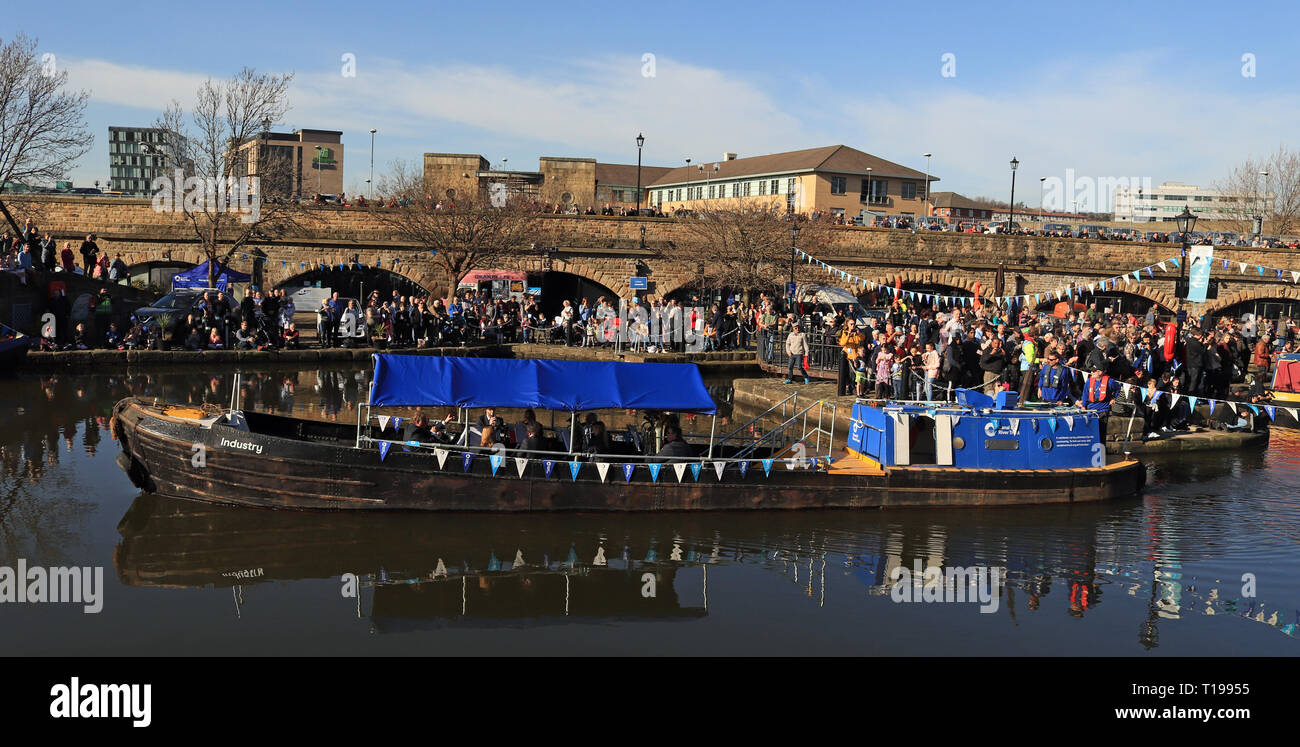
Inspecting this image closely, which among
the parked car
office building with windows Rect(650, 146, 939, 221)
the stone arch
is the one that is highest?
office building with windows Rect(650, 146, 939, 221)

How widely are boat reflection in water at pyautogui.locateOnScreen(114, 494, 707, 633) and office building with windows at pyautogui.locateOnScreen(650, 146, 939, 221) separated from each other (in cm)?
5487

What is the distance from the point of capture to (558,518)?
47.0ft

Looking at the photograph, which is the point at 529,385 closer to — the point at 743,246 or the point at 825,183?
the point at 743,246

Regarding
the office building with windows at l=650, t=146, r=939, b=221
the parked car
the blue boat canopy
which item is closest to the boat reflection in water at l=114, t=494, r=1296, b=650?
the blue boat canopy

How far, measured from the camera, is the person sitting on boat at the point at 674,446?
14703mm

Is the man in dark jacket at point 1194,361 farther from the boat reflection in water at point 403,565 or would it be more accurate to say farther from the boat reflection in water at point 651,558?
the boat reflection in water at point 403,565

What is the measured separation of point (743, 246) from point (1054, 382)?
20.7m

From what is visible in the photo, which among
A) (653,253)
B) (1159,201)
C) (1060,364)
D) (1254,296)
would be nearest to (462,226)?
(653,253)

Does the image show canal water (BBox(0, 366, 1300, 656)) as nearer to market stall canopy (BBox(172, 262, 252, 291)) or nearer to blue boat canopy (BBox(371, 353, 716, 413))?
blue boat canopy (BBox(371, 353, 716, 413))

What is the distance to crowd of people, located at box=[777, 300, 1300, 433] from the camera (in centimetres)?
1988

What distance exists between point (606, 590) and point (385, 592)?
250 cm

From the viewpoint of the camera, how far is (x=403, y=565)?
1218 centimetres

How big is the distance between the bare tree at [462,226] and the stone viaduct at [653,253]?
0.80 metres
